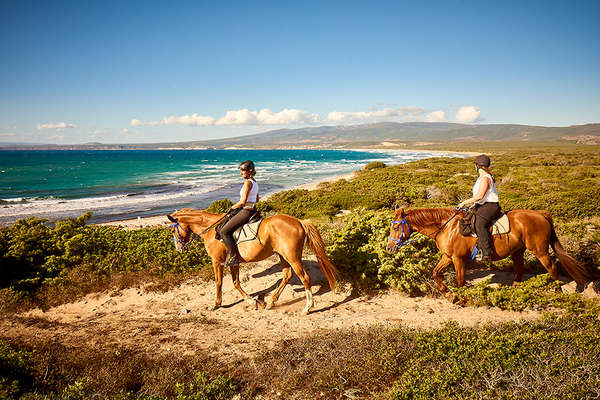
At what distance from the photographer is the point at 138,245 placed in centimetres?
927

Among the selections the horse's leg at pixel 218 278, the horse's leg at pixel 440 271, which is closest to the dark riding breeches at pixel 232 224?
the horse's leg at pixel 218 278

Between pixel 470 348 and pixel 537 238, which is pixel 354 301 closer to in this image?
pixel 470 348

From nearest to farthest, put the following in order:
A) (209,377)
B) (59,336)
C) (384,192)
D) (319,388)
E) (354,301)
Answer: (319,388) < (209,377) < (59,336) < (354,301) < (384,192)

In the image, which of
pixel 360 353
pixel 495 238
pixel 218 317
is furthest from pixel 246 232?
pixel 495 238

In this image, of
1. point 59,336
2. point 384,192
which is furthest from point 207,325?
point 384,192

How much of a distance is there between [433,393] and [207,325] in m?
4.43

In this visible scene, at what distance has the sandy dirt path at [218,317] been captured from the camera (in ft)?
18.0

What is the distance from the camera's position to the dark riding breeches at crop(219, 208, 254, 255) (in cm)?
659

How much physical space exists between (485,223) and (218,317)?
615 centimetres

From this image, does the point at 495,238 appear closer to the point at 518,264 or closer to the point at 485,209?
the point at 485,209

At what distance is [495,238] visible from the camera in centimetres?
619

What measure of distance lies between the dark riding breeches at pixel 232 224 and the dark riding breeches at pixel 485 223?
490 centimetres

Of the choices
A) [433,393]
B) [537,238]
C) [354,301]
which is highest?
[537,238]

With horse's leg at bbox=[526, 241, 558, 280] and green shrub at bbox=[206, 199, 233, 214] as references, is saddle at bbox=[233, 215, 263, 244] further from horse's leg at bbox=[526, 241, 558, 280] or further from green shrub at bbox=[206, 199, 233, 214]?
green shrub at bbox=[206, 199, 233, 214]
